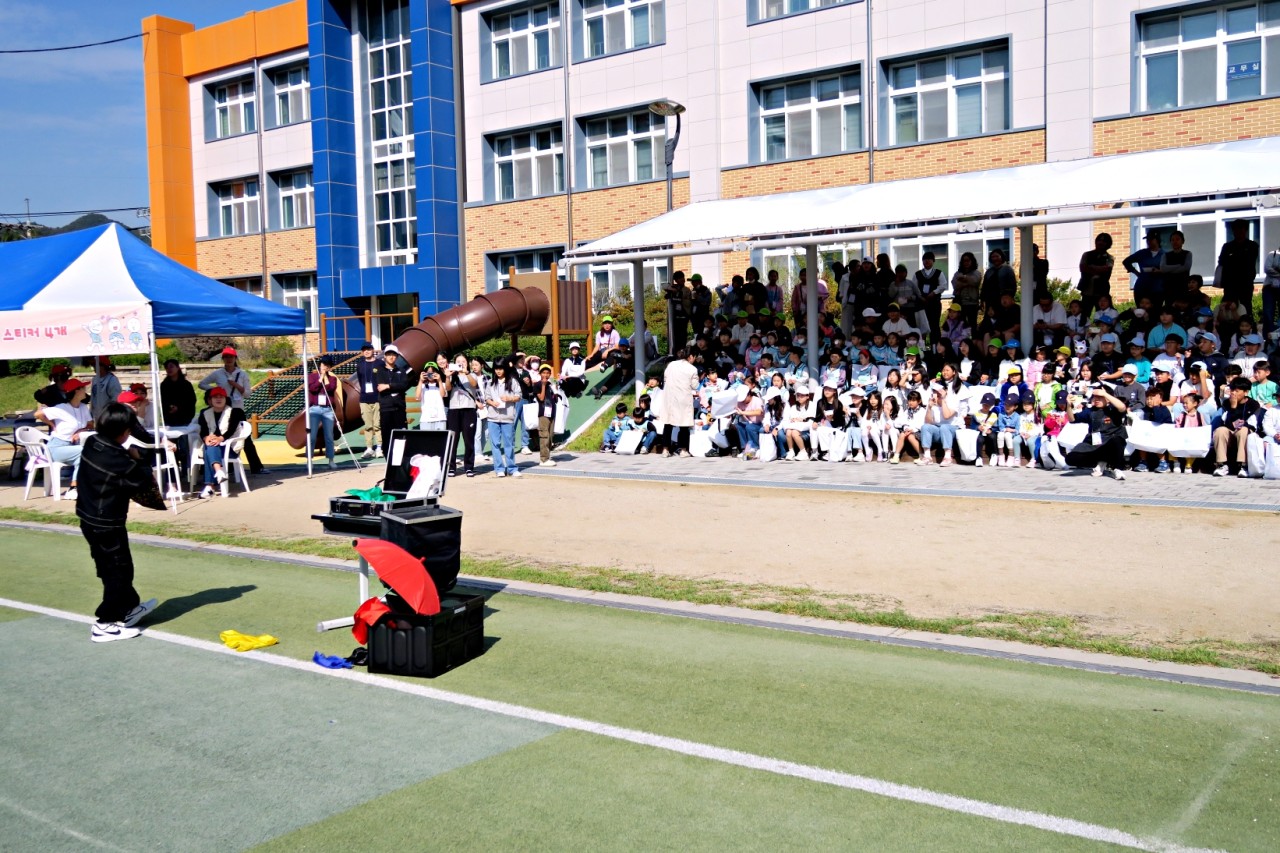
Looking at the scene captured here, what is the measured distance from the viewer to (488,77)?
113 feet

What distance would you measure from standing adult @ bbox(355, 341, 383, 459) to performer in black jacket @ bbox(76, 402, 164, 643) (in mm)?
9422

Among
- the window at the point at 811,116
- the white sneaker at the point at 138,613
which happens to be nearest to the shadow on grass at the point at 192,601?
the white sneaker at the point at 138,613

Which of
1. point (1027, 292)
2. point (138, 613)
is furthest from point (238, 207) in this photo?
point (138, 613)

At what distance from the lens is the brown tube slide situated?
1029 inches

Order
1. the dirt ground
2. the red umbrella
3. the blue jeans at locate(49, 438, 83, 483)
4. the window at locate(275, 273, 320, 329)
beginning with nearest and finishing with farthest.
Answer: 1. the red umbrella
2. the dirt ground
3. the blue jeans at locate(49, 438, 83, 483)
4. the window at locate(275, 273, 320, 329)

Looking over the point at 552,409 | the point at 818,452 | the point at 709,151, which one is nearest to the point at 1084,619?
the point at 818,452

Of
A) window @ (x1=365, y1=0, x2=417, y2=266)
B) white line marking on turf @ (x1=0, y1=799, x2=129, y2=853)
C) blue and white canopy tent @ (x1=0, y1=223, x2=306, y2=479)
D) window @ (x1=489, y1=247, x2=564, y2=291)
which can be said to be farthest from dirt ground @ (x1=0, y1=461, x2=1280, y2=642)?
window @ (x1=365, y1=0, x2=417, y2=266)

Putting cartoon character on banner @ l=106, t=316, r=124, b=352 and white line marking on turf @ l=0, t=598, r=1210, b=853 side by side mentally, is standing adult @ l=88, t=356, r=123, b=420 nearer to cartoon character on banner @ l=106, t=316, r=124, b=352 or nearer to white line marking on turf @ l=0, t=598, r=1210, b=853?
cartoon character on banner @ l=106, t=316, r=124, b=352

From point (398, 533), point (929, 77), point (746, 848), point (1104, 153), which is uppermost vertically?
point (929, 77)

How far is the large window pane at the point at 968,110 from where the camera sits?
26.0 metres

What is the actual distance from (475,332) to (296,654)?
19941 mm

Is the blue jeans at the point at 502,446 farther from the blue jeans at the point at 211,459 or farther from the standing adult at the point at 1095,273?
the standing adult at the point at 1095,273

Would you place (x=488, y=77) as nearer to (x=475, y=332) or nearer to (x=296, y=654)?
(x=475, y=332)

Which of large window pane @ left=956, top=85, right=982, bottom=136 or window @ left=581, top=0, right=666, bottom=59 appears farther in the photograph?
window @ left=581, top=0, right=666, bottom=59
